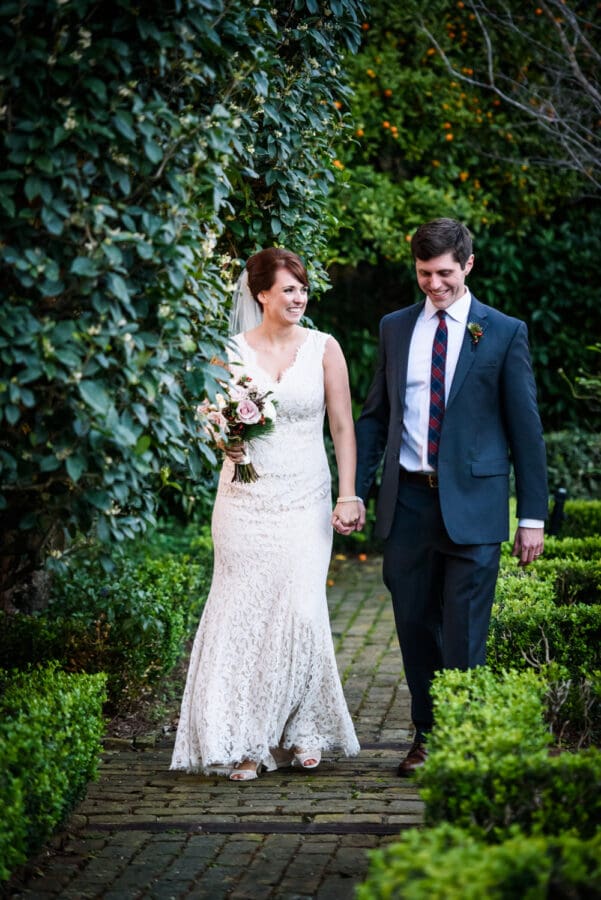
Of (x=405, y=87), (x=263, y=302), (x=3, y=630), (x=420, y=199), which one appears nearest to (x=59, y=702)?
(x=3, y=630)

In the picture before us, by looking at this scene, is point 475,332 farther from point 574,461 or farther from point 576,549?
point 574,461

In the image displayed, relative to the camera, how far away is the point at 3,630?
221 inches

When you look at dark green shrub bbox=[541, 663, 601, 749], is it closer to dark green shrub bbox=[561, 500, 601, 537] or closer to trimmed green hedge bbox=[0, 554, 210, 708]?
trimmed green hedge bbox=[0, 554, 210, 708]

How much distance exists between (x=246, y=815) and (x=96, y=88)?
273 centimetres

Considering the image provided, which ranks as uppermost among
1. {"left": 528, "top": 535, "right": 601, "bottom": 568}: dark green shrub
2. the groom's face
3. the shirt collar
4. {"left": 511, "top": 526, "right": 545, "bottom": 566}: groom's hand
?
the groom's face

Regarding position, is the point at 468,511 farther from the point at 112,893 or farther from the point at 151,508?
the point at 112,893

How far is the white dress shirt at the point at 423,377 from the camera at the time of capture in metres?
4.81

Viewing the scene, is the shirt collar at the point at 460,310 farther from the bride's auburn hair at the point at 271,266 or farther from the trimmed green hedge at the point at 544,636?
the trimmed green hedge at the point at 544,636

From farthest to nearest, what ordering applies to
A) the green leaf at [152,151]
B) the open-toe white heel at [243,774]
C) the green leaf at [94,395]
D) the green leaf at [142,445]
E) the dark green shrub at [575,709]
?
the open-toe white heel at [243,774] → the dark green shrub at [575,709] → the green leaf at [142,445] → the green leaf at [152,151] → the green leaf at [94,395]

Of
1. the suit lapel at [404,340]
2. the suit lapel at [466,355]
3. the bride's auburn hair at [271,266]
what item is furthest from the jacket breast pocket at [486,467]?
the bride's auburn hair at [271,266]

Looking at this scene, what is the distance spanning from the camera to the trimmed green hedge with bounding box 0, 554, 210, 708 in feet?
18.6

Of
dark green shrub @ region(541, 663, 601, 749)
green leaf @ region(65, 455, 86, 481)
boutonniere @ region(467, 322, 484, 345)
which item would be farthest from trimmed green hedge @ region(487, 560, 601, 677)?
green leaf @ region(65, 455, 86, 481)

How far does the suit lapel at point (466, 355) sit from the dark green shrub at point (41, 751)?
186cm

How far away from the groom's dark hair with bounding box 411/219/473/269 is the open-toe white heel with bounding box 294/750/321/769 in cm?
220
